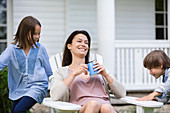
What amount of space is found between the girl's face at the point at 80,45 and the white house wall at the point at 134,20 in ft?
13.0

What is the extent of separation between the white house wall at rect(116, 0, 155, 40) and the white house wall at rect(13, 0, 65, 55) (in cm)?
129

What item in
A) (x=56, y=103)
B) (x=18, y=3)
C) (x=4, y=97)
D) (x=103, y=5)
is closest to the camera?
(x=56, y=103)

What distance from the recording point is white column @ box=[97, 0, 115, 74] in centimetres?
482

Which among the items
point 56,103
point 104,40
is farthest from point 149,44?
point 56,103

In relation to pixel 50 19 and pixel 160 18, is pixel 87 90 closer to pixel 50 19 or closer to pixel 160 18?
pixel 50 19

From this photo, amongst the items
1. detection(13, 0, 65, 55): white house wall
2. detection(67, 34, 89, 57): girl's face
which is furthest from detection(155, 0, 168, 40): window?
detection(67, 34, 89, 57): girl's face

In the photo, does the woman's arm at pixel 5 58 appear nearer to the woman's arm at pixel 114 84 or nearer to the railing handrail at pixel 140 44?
the woman's arm at pixel 114 84

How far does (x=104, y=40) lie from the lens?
4.86m

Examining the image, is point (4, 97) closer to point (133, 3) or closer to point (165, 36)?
point (133, 3)

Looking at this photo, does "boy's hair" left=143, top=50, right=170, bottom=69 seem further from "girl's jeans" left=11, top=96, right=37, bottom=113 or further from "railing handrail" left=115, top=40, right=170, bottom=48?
"railing handrail" left=115, top=40, right=170, bottom=48

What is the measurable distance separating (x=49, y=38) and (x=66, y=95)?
3693 mm

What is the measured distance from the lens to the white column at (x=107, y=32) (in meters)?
4.82

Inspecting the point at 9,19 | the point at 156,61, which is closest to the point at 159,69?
the point at 156,61

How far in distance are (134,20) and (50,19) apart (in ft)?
6.19
